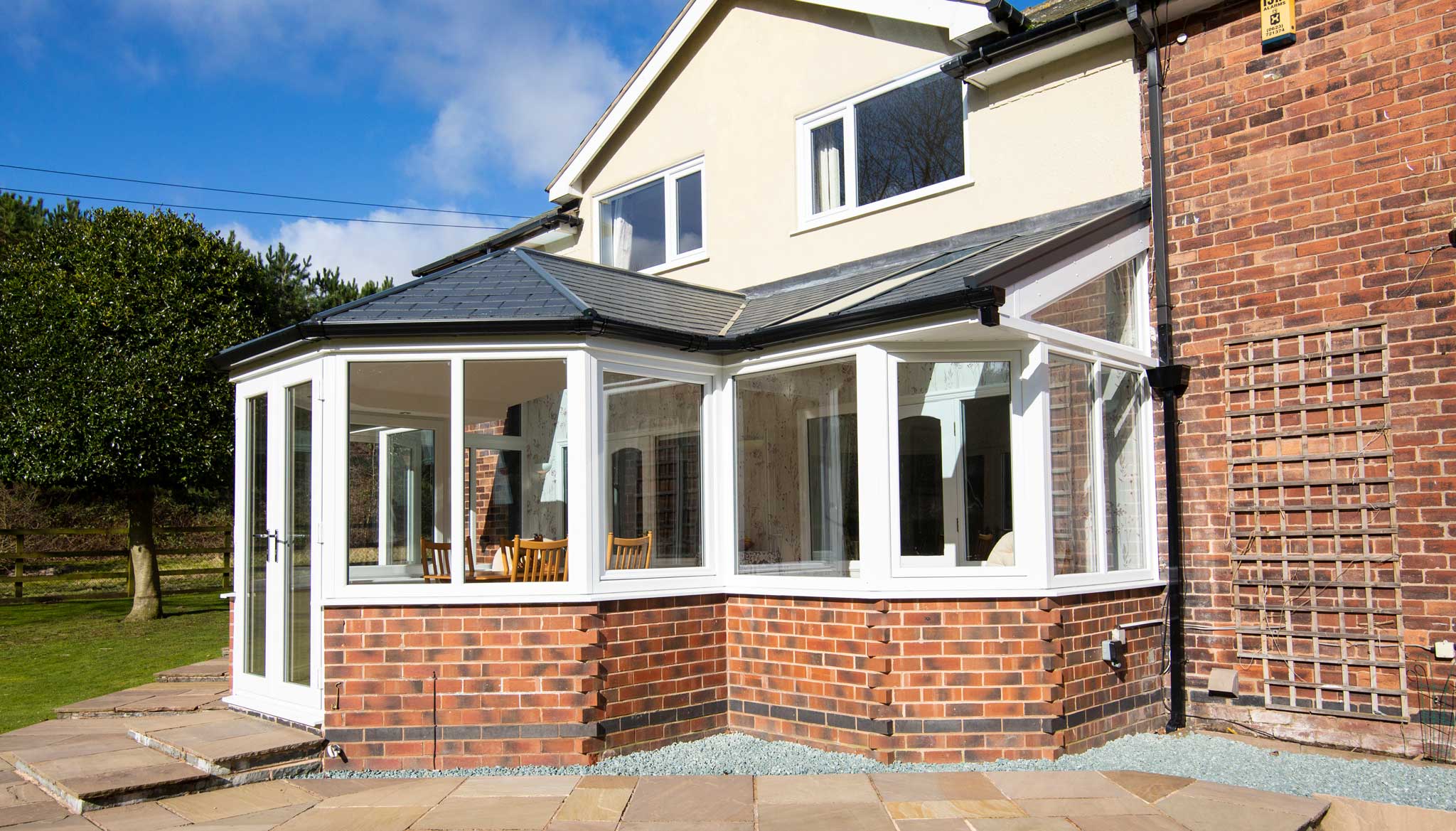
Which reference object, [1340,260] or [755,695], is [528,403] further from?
[1340,260]

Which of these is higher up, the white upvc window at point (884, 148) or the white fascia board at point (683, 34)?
the white fascia board at point (683, 34)

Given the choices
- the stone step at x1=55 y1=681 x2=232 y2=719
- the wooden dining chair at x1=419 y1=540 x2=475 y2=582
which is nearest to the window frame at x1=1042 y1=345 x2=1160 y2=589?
the wooden dining chair at x1=419 y1=540 x2=475 y2=582

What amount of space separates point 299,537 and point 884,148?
20.7ft

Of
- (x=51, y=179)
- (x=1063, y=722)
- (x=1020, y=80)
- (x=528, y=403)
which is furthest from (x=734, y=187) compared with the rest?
(x=51, y=179)

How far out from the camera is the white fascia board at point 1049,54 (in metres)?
8.32

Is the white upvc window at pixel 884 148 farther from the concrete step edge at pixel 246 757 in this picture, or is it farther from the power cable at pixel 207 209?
the power cable at pixel 207 209

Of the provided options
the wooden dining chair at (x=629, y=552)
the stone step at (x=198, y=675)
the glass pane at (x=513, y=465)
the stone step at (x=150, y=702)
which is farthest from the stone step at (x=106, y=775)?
the wooden dining chair at (x=629, y=552)

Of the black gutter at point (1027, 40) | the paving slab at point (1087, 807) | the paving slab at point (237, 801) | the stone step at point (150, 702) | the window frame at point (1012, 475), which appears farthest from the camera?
the stone step at point (150, 702)

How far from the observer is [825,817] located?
5797mm

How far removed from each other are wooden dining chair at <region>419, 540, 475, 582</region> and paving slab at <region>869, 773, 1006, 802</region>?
10.5 feet

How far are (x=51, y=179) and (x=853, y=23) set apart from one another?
23.6 m

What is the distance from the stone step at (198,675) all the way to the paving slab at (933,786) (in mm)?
6381

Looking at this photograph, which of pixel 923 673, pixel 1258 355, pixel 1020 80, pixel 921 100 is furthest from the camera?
pixel 921 100

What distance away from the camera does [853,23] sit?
34.4ft
